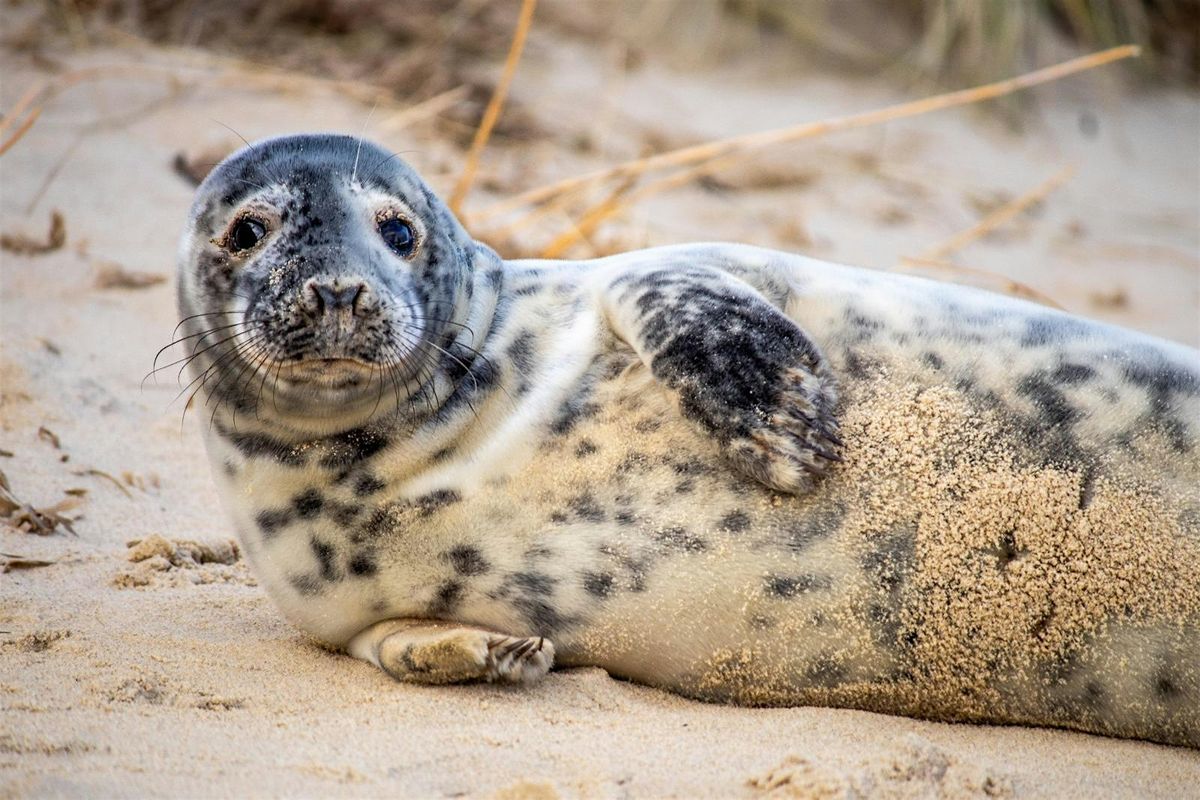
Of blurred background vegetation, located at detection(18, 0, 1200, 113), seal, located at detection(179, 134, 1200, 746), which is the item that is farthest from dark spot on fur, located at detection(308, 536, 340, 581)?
blurred background vegetation, located at detection(18, 0, 1200, 113)

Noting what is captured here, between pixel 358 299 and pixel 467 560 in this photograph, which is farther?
pixel 467 560

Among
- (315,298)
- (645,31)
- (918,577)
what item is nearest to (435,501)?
(315,298)

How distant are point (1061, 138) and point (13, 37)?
5512mm

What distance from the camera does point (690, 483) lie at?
229cm

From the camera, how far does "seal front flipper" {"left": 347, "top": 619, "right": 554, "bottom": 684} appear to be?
7.19 feet

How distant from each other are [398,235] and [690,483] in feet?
2.34

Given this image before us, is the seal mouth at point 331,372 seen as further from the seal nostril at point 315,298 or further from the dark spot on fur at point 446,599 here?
the dark spot on fur at point 446,599

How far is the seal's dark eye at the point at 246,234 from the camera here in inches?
91.0

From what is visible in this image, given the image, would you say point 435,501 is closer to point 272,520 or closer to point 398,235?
point 272,520

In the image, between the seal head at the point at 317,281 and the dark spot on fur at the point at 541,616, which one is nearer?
the seal head at the point at 317,281

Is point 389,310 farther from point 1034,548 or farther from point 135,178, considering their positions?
point 135,178

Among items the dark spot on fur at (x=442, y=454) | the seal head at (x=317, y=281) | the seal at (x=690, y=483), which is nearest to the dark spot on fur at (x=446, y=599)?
the seal at (x=690, y=483)

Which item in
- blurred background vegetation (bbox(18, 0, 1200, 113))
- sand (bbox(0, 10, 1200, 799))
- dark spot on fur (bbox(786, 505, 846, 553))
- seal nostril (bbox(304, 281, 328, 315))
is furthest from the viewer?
blurred background vegetation (bbox(18, 0, 1200, 113))

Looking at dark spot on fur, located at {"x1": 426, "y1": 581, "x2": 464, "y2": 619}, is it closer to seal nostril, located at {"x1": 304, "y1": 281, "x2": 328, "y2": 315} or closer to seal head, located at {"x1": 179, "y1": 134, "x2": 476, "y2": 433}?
seal head, located at {"x1": 179, "y1": 134, "x2": 476, "y2": 433}
